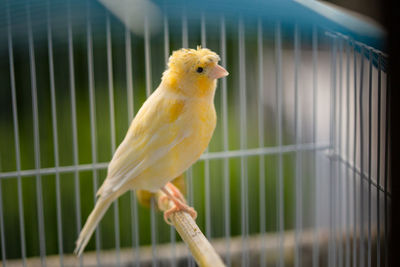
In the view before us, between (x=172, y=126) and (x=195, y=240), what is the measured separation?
6.5 inches

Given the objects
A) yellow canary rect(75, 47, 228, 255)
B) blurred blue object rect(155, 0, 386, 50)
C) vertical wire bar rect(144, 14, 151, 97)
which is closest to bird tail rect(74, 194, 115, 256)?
yellow canary rect(75, 47, 228, 255)

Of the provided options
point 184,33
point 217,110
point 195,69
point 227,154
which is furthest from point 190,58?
point 227,154

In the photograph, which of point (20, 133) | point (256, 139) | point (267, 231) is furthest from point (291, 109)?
point (20, 133)

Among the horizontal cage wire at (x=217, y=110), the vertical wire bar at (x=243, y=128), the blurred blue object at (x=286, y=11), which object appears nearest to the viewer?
the blurred blue object at (x=286, y=11)

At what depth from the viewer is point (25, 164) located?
0.86m

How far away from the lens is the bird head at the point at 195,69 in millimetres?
623

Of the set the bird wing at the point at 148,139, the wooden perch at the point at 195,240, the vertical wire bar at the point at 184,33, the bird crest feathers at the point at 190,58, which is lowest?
the wooden perch at the point at 195,240

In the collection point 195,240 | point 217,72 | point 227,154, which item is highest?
point 217,72

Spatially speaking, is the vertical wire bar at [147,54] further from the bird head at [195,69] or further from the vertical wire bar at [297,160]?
the vertical wire bar at [297,160]

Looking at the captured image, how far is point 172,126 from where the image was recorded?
0.66m

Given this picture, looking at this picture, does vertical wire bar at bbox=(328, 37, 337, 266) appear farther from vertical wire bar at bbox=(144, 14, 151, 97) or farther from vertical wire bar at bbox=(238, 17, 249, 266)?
vertical wire bar at bbox=(144, 14, 151, 97)

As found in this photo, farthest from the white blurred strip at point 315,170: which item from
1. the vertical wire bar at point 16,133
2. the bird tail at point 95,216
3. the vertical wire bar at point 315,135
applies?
the vertical wire bar at point 16,133

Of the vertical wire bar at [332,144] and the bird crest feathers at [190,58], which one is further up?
the bird crest feathers at [190,58]

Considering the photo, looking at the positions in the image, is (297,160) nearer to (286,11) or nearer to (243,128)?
(243,128)
